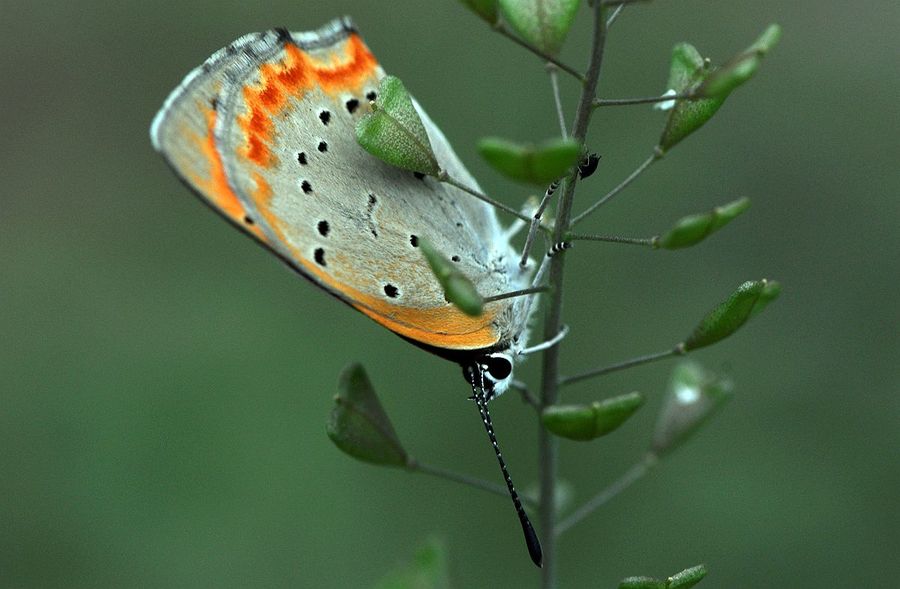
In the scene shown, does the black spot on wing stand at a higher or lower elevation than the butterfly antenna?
higher

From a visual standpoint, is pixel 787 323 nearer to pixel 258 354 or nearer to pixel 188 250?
pixel 258 354

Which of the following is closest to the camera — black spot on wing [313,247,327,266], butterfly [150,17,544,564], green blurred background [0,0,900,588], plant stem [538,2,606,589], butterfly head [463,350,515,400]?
plant stem [538,2,606,589]

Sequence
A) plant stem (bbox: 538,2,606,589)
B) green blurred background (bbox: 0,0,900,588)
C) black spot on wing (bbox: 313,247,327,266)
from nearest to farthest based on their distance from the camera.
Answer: plant stem (bbox: 538,2,606,589) → black spot on wing (bbox: 313,247,327,266) → green blurred background (bbox: 0,0,900,588)

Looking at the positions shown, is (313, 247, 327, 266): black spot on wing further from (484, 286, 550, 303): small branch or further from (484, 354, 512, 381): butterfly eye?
(484, 354, 512, 381): butterfly eye

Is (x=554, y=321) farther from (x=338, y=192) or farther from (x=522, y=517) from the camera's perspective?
(x=338, y=192)

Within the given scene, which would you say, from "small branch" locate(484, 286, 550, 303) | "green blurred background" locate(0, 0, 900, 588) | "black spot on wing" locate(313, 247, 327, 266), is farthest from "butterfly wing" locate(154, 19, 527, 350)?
"green blurred background" locate(0, 0, 900, 588)

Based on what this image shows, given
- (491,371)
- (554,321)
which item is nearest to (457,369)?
(491,371)

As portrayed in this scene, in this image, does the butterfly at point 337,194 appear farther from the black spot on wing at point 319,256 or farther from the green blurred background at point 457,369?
the green blurred background at point 457,369
